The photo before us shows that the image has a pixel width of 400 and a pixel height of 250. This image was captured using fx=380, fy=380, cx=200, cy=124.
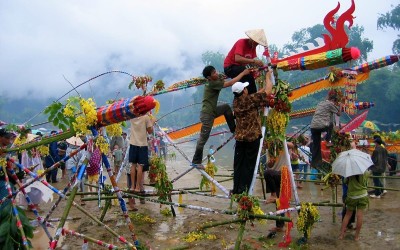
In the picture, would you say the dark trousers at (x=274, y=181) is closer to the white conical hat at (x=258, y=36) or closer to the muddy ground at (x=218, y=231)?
the muddy ground at (x=218, y=231)

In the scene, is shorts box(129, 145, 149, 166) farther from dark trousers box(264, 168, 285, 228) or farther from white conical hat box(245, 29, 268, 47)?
white conical hat box(245, 29, 268, 47)

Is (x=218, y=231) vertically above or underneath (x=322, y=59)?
underneath

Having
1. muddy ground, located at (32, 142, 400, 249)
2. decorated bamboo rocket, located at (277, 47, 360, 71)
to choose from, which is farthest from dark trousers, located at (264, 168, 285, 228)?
decorated bamboo rocket, located at (277, 47, 360, 71)

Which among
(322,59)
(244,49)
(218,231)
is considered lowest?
(218,231)

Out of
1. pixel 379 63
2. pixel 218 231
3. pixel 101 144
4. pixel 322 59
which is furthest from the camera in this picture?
pixel 379 63

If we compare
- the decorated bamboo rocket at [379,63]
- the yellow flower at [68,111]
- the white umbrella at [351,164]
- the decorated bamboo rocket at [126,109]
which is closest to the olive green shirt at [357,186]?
the white umbrella at [351,164]

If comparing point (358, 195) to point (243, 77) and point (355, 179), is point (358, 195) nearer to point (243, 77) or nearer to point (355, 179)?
point (355, 179)

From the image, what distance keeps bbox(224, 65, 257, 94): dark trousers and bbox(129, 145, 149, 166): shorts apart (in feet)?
7.86

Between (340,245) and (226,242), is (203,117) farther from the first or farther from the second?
(340,245)

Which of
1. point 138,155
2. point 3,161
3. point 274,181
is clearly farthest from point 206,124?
point 3,161

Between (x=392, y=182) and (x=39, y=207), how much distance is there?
11680 mm

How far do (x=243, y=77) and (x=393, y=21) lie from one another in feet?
156

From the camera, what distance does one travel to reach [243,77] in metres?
6.21

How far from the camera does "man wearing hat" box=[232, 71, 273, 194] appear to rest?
5.77 meters
